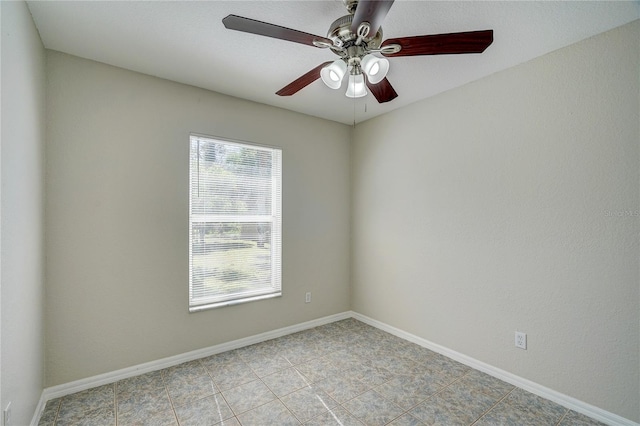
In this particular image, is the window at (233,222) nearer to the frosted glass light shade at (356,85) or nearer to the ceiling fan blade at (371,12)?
the frosted glass light shade at (356,85)

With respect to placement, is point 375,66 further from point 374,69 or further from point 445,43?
point 445,43

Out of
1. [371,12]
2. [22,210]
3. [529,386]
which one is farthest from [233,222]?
[529,386]

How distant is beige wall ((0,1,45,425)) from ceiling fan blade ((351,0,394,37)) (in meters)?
1.57

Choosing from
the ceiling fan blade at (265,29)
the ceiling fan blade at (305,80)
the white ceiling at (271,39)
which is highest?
the white ceiling at (271,39)

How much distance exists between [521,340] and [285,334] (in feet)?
7.06

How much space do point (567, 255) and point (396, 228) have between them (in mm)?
1502

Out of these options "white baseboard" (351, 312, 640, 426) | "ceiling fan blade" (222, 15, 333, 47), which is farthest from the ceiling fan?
"white baseboard" (351, 312, 640, 426)

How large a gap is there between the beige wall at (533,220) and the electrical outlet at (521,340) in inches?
1.8

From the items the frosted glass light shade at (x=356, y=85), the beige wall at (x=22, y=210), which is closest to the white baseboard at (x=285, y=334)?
the beige wall at (x=22, y=210)

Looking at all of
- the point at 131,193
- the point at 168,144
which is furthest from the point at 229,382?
the point at 168,144

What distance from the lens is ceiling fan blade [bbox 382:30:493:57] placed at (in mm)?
1406

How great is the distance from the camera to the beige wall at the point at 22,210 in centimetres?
145

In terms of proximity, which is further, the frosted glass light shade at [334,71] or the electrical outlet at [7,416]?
the frosted glass light shade at [334,71]

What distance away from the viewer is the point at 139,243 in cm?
252
